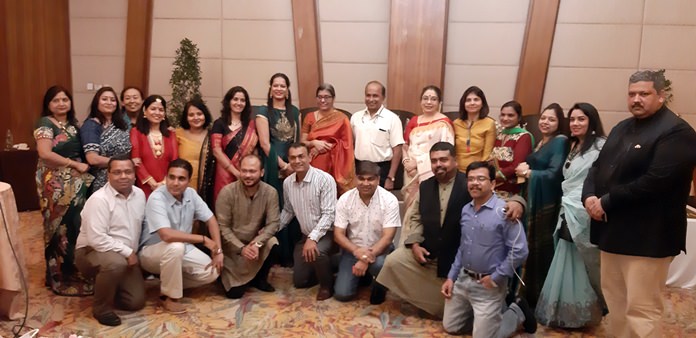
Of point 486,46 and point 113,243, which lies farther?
point 486,46

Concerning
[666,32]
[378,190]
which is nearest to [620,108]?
[666,32]

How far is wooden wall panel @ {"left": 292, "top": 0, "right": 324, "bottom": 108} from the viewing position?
17.9 feet

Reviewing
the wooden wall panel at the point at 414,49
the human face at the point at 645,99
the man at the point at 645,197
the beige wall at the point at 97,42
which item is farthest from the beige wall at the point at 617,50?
the beige wall at the point at 97,42

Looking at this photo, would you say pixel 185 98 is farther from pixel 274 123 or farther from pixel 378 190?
pixel 378 190

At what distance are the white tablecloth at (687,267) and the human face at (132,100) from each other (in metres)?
3.78

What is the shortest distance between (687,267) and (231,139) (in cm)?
321

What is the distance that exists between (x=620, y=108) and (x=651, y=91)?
131 inches

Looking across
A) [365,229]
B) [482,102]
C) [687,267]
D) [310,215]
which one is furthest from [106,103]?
[687,267]

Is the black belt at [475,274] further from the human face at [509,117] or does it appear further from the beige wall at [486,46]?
the beige wall at [486,46]

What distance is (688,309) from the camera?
3.39 meters

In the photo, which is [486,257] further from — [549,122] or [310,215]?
[310,215]

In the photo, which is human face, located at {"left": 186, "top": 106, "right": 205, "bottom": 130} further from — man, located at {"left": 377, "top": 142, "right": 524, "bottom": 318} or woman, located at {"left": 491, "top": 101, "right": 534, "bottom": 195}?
woman, located at {"left": 491, "top": 101, "right": 534, "bottom": 195}

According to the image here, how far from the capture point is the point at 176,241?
326 cm

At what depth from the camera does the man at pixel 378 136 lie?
407 cm
